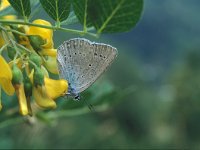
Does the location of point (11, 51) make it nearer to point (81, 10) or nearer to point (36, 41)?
point (36, 41)

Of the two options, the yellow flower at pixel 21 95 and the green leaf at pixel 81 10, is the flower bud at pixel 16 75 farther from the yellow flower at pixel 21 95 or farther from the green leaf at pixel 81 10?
the green leaf at pixel 81 10

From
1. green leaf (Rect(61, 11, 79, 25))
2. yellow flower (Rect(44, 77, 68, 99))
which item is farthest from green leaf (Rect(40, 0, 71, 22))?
yellow flower (Rect(44, 77, 68, 99))

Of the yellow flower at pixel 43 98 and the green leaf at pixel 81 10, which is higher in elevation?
the green leaf at pixel 81 10

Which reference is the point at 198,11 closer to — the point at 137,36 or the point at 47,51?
the point at 137,36

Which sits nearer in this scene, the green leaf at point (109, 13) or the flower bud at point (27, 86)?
the green leaf at point (109, 13)

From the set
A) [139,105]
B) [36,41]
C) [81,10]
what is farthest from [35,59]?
[139,105]

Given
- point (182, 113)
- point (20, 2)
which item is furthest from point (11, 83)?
point (182, 113)

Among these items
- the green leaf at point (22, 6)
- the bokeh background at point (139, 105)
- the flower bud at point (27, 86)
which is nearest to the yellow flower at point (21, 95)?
the flower bud at point (27, 86)
